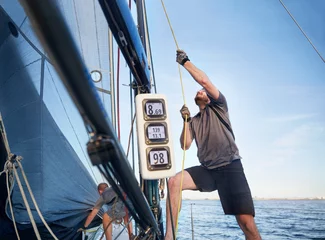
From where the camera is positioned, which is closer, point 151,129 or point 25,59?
point 151,129

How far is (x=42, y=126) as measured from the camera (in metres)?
3.35

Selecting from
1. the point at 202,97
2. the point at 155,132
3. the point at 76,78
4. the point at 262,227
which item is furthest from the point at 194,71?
the point at 262,227

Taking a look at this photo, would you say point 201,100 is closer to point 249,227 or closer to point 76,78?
point 249,227

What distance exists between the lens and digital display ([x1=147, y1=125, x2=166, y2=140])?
168 centimetres

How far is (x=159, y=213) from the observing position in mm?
2486

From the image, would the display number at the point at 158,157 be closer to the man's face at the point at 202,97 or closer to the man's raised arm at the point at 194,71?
the man's raised arm at the point at 194,71

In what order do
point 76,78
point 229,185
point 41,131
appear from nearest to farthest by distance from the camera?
point 76,78, point 229,185, point 41,131

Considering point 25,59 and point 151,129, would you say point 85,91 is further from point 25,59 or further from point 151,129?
point 25,59

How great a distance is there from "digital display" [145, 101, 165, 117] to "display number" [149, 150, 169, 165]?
0.25 m

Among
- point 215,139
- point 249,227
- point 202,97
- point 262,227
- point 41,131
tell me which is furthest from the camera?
point 262,227

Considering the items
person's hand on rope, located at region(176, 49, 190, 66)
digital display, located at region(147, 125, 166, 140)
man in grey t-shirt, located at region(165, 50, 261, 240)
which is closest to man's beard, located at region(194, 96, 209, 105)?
man in grey t-shirt, located at region(165, 50, 261, 240)

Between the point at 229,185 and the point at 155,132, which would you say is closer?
the point at 155,132

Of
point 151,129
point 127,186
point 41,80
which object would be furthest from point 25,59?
point 127,186

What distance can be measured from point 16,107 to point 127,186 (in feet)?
9.35
